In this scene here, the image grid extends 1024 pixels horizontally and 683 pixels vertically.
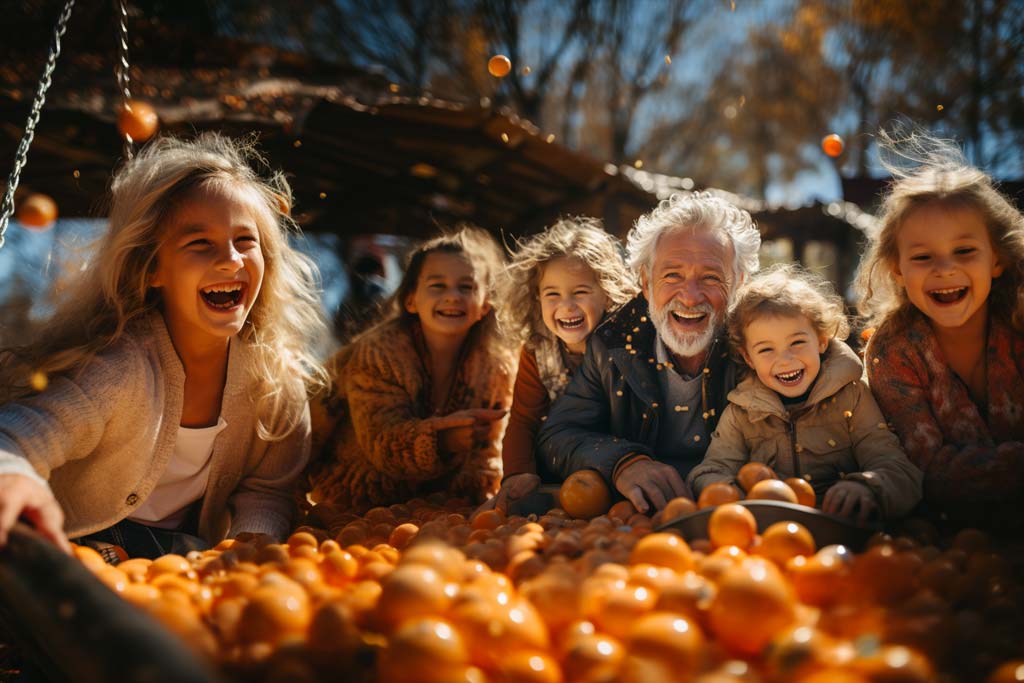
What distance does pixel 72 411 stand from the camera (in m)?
2.13

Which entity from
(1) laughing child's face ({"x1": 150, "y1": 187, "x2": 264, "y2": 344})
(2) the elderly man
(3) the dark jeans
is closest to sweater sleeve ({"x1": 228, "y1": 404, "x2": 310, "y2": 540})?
(3) the dark jeans

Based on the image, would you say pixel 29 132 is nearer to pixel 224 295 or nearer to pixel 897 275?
pixel 224 295

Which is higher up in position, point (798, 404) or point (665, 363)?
point (665, 363)

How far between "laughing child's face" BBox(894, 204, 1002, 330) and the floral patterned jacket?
0.12 metres

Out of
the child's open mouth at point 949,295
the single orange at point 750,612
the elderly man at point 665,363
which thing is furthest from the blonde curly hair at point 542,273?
the single orange at point 750,612

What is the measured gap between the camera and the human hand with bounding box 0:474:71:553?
1.55 meters

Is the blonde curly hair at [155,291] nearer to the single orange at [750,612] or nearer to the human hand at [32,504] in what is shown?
the human hand at [32,504]

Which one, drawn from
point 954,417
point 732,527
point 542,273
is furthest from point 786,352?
point 542,273

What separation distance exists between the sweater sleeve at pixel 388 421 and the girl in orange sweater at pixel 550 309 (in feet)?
1.12

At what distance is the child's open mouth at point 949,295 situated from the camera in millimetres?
2379

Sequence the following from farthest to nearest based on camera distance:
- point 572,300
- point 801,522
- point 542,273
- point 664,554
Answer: point 542,273, point 572,300, point 801,522, point 664,554

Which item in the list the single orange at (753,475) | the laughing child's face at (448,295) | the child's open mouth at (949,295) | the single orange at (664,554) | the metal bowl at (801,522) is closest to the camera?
the single orange at (664,554)

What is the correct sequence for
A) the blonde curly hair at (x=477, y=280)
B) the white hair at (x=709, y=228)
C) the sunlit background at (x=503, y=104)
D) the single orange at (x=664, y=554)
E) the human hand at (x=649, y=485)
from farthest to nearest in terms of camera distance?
the sunlit background at (x=503, y=104)
the blonde curly hair at (x=477, y=280)
the white hair at (x=709, y=228)
the human hand at (x=649, y=485)
the single orange at (x=664, y=554)

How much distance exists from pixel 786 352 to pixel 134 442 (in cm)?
204
